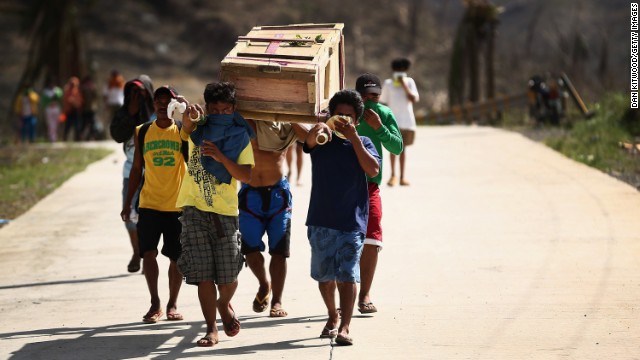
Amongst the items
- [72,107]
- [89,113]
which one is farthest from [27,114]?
[89,113]

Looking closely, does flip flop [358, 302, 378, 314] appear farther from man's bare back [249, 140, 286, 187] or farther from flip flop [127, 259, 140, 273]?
flip flop [127, 259, 140, 273]

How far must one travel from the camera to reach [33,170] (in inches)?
736

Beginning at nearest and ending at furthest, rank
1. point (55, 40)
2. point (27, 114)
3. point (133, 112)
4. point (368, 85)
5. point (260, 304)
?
point (260, 304) < point (368, 85) < point (133, 112) < point (27, 114) < point (55, 40)

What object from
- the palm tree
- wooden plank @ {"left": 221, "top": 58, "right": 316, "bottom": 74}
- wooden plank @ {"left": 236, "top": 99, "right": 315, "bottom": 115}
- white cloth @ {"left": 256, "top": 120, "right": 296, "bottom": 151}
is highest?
the palm tree

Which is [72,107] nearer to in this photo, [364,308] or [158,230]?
[158,230]

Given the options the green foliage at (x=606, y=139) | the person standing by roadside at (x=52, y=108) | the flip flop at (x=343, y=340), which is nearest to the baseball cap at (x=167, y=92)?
the flip flop at (x=343, y=340)

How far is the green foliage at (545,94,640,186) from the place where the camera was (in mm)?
16406

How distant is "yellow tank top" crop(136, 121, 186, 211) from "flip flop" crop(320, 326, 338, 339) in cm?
143

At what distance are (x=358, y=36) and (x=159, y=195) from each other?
136 feet

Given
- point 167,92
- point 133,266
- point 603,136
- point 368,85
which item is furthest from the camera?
point 603,136

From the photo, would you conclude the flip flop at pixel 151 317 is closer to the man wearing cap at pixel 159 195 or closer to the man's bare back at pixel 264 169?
the man wearing cap at pixel 159 195

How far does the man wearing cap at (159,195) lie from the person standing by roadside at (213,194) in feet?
2.62

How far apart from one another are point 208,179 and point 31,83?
2231cm

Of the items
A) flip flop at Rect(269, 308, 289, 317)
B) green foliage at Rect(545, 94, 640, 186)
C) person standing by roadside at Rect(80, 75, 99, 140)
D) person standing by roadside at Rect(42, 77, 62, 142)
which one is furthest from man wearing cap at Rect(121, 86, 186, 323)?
person standing by roadside at Rect(42, 77, 62, 142)
